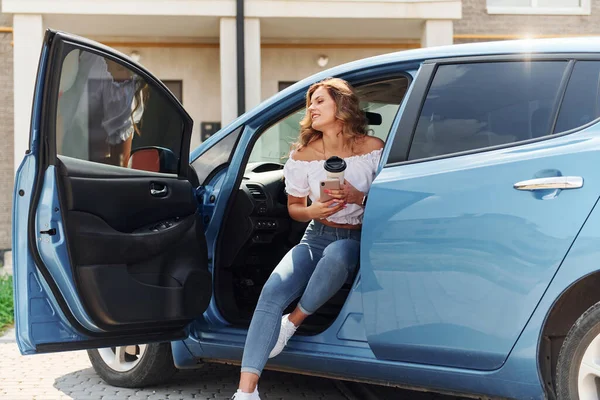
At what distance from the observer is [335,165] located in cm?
348

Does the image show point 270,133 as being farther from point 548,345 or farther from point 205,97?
point 205,97

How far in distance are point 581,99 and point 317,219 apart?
1.27 m

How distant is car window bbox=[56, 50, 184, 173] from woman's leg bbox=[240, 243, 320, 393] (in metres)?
0.84

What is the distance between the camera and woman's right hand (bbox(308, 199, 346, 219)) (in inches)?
140

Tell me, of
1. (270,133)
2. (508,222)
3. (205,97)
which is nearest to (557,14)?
(205,97)

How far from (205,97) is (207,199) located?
359 inches

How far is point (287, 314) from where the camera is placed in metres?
3.72

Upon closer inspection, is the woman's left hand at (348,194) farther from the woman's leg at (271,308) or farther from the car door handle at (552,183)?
the car door handle at (552,183)

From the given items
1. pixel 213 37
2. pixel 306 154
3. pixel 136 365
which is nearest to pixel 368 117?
pixel 306 154

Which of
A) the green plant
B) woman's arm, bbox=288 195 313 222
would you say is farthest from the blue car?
the green plant

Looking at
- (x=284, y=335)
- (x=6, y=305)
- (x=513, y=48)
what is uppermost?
(x=513, y=48)

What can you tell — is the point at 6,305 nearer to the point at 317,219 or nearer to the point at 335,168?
the point at 317,219

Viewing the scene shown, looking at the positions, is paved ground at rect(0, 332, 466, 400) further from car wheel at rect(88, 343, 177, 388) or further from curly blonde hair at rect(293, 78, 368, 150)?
curly blonde hair at rect(293, 78, 368, 150)

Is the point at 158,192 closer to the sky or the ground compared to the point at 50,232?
closer to the sky
